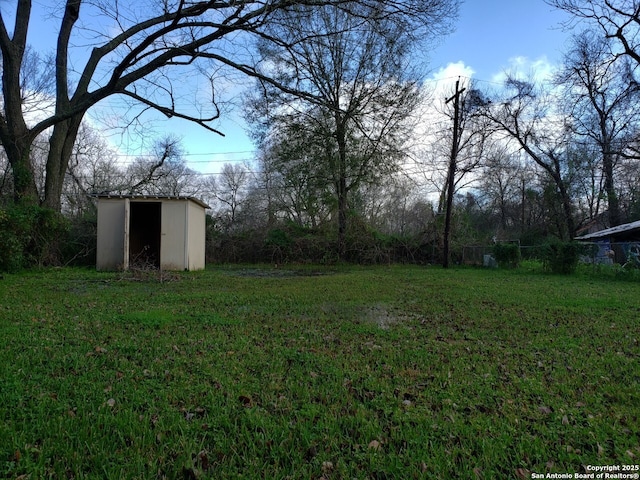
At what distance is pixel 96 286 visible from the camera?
8914mm

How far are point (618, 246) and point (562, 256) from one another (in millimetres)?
3304

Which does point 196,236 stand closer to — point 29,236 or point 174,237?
point 174,237

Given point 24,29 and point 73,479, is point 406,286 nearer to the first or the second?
point 73,479

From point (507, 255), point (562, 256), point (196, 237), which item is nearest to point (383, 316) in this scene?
point (196, 237)

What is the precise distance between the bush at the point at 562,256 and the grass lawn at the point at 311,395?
373 inches

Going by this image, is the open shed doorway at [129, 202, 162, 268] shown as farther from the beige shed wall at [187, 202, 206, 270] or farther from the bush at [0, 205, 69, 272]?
the bush at [0, 205, 69, 272]

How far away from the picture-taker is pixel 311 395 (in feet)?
9.14

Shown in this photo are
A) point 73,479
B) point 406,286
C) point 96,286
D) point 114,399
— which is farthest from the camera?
point 406,286

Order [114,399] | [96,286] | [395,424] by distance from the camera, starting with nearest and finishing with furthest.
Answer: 1. [395,424]
2. [114,399]
3. [96,286]

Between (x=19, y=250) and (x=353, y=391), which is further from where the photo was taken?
(x=19, y=250)

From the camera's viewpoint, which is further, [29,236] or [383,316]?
[29,236]

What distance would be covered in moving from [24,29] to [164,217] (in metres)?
7.69

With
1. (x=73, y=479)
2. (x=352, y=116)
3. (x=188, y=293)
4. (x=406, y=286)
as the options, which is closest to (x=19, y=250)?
(x=188, y=293)

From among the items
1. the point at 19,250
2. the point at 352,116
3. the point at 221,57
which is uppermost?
the point at 221,57
